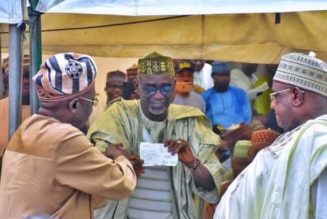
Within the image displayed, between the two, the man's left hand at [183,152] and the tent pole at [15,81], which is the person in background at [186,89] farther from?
the tent pole at [15,81]

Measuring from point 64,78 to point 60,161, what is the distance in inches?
15.2

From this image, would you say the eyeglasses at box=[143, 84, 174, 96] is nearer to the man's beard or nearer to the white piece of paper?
the white piece of paper

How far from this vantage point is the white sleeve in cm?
288

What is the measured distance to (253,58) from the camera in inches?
192

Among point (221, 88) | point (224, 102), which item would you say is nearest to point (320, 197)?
point (224, 102)

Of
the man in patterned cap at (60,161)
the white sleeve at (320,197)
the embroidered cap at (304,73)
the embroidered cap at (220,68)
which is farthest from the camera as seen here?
the embroidered cap at (220,68)

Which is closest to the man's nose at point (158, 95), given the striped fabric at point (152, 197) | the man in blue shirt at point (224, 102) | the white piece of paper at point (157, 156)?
the white piece of paper at point (157, 156)

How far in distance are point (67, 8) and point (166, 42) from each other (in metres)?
1.09

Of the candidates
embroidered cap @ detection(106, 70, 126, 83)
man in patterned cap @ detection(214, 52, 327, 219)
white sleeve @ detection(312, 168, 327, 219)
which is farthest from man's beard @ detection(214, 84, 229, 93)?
white sleeve @ detection(312, 168, 327, 219)

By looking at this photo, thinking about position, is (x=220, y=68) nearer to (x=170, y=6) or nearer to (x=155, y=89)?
(x=155, y=89)

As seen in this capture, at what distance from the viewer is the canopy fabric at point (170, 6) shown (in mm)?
3779

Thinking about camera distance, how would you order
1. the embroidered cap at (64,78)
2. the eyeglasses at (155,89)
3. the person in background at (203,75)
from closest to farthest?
the embroidered cap at (64,78), the eyeglasses at (155,89), the person in background at (203,75)

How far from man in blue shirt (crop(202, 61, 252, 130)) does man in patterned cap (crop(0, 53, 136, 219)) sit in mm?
2500

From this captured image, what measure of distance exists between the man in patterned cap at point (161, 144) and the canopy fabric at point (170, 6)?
0.62 meters
